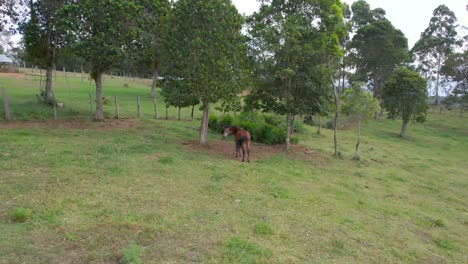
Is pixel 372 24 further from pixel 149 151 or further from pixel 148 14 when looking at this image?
pixel 149 151

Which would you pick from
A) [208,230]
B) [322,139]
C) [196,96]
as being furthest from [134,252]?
[322,139]

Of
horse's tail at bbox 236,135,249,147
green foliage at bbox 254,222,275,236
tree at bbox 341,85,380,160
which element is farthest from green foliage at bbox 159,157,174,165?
tree at bbox 341,85,380,160

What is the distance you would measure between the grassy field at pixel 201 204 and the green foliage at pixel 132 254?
16mm

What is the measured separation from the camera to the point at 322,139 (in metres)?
22.2

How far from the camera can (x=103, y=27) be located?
15.3 m

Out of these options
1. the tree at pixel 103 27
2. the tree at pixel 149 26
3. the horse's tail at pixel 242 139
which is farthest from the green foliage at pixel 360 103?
the tree at pixel 103 27

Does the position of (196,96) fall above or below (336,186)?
above

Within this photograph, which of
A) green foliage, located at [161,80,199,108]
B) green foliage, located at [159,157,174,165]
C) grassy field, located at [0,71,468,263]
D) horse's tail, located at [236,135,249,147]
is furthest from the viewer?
green foliage, located at [161,80,199,108]

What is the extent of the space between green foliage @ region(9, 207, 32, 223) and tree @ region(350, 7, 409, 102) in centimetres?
3760

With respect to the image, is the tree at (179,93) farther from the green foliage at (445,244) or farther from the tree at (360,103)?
the green foliage at (445,244)

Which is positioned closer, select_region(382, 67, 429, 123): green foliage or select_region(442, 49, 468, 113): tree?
select_region(382, 67, 429, 123): green foliage

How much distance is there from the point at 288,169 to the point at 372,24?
3430 cm

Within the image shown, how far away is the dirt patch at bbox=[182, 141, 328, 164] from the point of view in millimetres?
13331

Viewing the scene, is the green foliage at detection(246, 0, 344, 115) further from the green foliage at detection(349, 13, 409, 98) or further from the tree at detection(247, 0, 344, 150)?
the green foliage at detection(349, 13, 409, 98)
